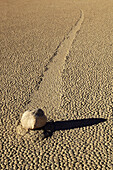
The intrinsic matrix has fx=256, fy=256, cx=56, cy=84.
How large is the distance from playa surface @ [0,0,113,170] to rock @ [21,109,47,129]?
9cm

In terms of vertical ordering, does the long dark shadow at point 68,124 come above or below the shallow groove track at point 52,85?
below

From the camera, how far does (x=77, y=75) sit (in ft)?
15.4

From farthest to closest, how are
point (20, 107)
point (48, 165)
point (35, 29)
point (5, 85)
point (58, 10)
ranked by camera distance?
1. point (58, 10)
2. point (35, 29)
3. point (5, 85)
4. point (20, 107)
5. point (48, 165)

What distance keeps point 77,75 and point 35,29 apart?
3588mm

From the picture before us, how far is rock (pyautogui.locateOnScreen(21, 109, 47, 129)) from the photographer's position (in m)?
3.07

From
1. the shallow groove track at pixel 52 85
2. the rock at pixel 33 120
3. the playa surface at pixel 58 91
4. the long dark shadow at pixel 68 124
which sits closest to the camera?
the playa surface at pixel 58 91

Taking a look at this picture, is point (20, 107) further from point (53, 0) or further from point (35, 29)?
point (53, 0)

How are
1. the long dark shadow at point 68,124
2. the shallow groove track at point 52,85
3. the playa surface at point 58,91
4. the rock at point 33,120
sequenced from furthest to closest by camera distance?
the shallow groove track at point 52,85, the long dark shadow at point 68,124, the rock at point 33,120, the playa surface at point 58,91

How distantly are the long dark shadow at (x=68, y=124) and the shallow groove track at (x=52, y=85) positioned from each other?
40 cm

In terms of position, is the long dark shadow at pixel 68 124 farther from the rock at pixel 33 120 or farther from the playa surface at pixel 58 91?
the rock at pixel 33 120

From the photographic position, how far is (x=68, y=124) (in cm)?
331

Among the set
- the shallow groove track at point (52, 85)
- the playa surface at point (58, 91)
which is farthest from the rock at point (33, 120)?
the shallow groove track at point (52, 85)

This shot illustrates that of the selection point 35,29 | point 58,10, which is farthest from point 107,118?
point 58,10

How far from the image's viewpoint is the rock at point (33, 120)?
3.07 meters
